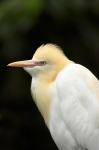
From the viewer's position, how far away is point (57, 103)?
457 centimetres

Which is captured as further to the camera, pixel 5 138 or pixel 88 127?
pixel 5 138

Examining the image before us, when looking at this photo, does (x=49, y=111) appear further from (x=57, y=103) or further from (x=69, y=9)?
(x=69, y=9)

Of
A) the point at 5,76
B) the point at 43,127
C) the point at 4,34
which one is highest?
the point at 4,34

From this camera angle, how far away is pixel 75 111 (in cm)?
453

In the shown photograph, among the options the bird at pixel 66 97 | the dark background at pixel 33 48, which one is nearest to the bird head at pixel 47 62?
the bird at pixel 66 97

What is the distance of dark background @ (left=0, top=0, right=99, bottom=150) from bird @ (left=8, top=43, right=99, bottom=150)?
63.9 inches

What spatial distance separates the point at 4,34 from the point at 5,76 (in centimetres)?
75

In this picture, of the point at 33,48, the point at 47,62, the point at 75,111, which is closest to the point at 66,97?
the point at 75,111

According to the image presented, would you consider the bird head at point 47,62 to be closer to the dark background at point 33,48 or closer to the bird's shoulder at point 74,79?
the bird's shoulder at point 74,79

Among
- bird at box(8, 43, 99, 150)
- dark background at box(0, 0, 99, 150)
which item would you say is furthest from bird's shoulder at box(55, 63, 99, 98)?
dark background at box(0, 0, 99, 150)

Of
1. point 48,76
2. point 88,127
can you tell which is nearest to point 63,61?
point 48,76

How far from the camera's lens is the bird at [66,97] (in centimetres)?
446

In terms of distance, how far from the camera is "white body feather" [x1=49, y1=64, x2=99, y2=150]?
445 centimetres

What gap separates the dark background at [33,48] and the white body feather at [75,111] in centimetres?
172
